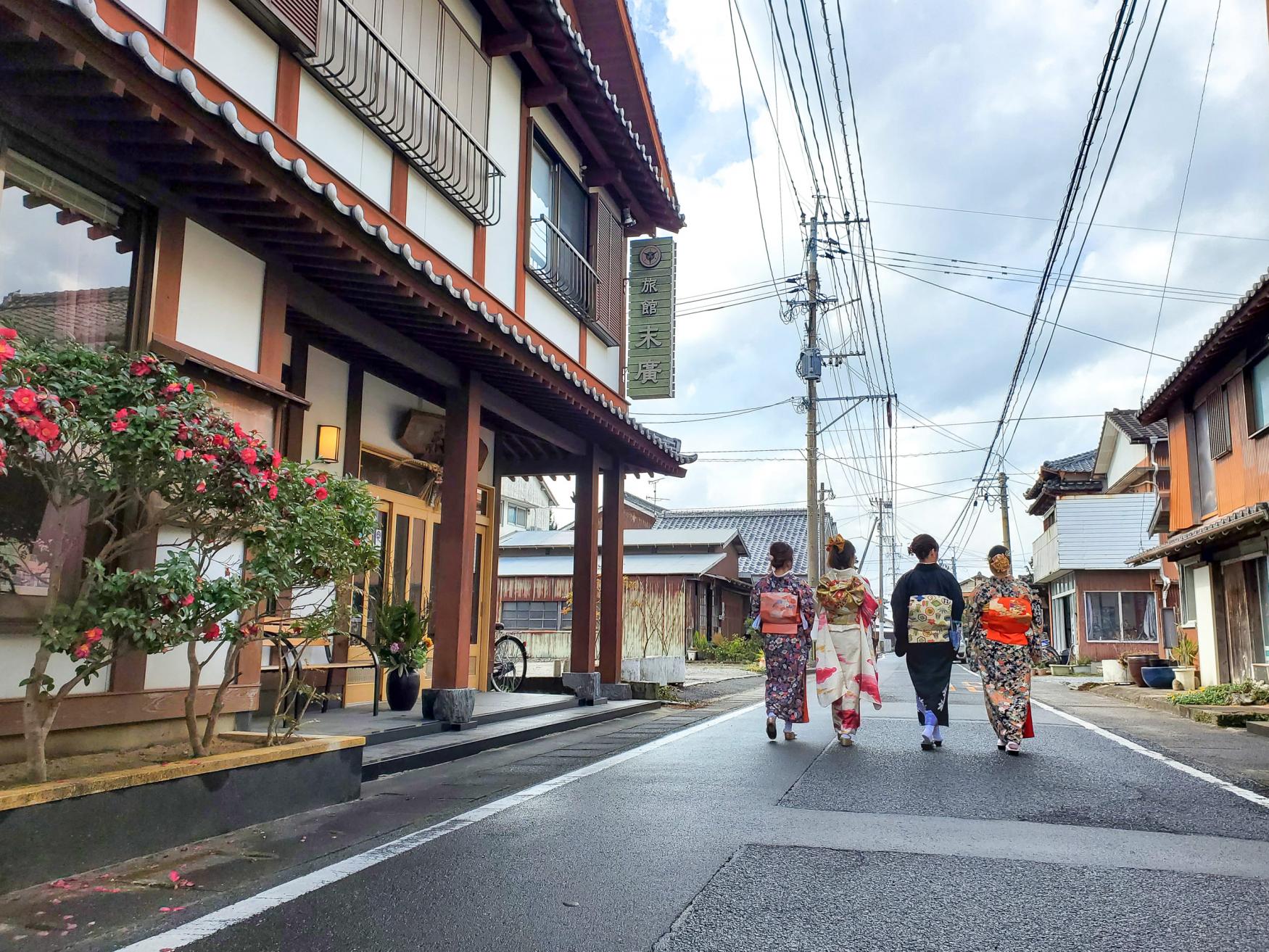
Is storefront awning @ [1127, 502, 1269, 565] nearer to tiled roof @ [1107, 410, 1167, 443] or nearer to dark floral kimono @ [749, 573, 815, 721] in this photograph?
dark floral kimono @ [749, 573, 815, 721]

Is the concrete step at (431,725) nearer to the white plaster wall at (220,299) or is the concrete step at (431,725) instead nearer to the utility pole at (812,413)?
the white plaster wall at (220,299)

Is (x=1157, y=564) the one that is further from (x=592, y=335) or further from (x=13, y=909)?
(x=13, y=909)

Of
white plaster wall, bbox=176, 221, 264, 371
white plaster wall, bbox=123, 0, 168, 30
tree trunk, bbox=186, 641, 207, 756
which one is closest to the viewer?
tree trunk, bbox=186, 641, 207, 756

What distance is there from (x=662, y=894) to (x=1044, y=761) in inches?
209

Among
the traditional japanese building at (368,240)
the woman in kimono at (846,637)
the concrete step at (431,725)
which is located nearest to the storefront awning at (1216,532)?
the woman in kimono at (846,637)

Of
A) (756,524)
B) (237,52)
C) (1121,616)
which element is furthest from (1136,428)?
(237,52)

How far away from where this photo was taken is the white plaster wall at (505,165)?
33.9 feet

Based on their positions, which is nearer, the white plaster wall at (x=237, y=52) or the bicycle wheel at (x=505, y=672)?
the white plaster wall at (x=237, y=52)

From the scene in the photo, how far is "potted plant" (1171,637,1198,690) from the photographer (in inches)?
714

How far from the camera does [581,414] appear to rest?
11.2m

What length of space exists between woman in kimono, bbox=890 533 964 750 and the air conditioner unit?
641 cm

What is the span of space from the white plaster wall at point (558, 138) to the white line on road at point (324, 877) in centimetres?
800

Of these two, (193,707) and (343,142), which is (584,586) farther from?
(193,707)

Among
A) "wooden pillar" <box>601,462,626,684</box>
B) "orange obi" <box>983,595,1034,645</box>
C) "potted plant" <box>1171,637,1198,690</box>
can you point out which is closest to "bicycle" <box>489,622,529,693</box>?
"wooden pillar" <box>601,462,626,684</box>
